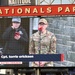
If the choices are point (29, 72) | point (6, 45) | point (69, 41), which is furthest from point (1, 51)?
point (69, 41)

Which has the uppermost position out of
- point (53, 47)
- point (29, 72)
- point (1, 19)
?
point (1, 19)

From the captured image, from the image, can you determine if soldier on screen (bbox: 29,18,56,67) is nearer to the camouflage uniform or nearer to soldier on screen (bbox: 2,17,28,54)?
the camouflage uniform

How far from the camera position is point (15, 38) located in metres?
30.4

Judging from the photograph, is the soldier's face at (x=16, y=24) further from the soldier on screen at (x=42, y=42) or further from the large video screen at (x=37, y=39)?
the soldier on screen at (x=42, y=42)

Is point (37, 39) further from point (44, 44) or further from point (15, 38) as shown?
point (15, 38)

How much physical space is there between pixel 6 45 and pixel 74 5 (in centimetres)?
585

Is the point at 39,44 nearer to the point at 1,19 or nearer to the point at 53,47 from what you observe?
the point at 53,47

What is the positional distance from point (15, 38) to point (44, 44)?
222 cm

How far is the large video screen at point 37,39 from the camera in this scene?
97.7 ft

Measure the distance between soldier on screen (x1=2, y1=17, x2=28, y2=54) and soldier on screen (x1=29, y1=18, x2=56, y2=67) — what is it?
68 cm

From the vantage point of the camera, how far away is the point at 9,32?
100 feet

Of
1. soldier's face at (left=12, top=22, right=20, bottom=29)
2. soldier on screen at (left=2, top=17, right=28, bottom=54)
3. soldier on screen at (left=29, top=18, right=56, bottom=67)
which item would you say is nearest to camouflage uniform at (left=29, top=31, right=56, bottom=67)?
soldier on screen at (left=29, top=18, right=56, bottom=67)

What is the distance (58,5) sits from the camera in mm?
30250

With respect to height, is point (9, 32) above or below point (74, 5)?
below
